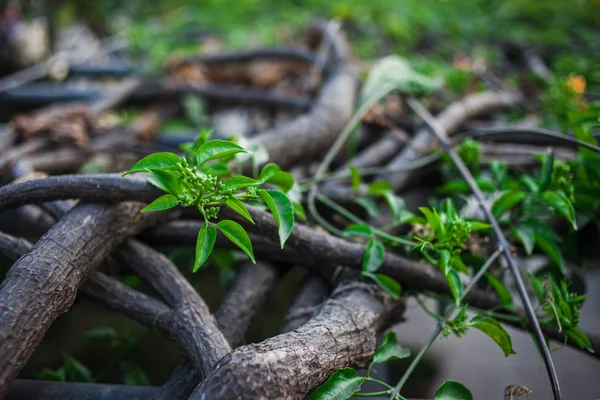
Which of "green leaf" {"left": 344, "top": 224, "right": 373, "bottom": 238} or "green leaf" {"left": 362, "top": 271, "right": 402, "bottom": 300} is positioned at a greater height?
"green leaf" {"left": 344, "top": 224, "right": 373, "bottom": 238}

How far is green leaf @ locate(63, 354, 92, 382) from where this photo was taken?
116 cm

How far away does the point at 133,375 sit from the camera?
118 cm

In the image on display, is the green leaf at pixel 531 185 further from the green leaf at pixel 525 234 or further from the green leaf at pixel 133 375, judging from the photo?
the green leaf at pixel 133 375

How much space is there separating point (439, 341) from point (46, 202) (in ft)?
3.49

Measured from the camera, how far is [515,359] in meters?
1.30

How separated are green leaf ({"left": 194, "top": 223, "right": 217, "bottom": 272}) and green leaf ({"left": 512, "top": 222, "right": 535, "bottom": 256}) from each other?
2.51 feet

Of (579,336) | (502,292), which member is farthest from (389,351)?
(579,336)

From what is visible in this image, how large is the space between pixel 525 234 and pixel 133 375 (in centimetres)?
102

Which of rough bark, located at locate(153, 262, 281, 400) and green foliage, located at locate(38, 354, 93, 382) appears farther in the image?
green foliage, located at locate(38, 354, 93, 382)

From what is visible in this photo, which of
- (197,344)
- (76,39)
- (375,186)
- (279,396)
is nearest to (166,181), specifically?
(197,344)

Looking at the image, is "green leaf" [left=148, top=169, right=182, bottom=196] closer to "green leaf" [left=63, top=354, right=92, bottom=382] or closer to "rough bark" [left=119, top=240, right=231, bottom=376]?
"rough bark" [left=119, top=240, right=231, bottom=376]

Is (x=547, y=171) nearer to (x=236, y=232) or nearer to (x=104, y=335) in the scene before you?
(x=236, y=232)

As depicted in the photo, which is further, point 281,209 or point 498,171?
point 498,171

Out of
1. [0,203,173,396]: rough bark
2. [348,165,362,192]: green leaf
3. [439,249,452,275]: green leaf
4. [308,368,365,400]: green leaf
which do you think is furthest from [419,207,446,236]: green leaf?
[0,203,173,396]: rough bark
